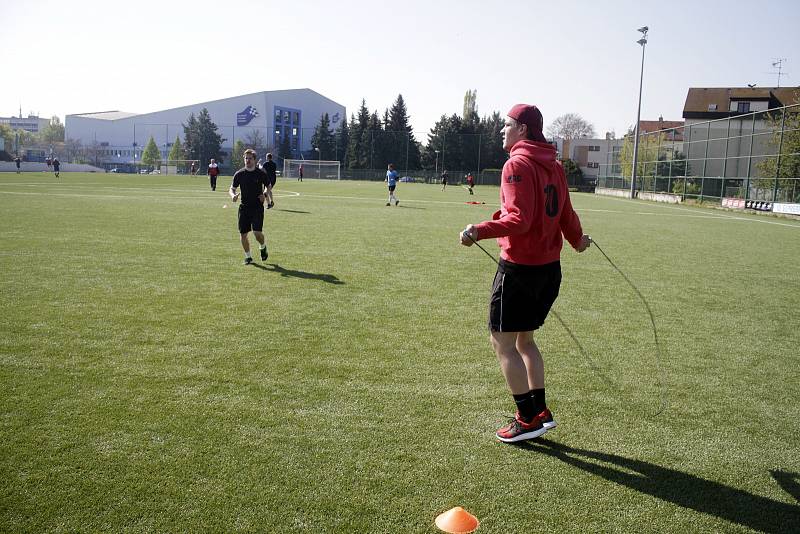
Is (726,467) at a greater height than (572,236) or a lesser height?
lesser

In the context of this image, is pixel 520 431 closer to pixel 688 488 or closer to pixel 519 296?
pixel 519 296

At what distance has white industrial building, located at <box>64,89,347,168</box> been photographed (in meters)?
112

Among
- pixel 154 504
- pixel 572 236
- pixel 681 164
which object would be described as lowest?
pixel 154 504

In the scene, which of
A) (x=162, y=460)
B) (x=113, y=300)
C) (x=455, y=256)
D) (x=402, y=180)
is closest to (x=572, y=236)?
(x=162, y=460)

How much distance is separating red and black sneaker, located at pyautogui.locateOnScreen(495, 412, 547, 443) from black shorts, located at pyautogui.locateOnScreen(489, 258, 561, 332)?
2.07ft

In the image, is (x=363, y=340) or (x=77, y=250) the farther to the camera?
(x=77, y=250)

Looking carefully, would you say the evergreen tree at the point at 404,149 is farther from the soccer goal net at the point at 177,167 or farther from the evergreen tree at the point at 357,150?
the soccer goal net at the point at 177,167

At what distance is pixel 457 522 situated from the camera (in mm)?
2957

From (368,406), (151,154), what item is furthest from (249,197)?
(151,154)

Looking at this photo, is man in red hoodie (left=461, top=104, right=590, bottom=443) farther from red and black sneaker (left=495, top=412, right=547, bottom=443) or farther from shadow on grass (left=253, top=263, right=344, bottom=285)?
shadow on grass (left=253, top=263, right=344, bottom=285)

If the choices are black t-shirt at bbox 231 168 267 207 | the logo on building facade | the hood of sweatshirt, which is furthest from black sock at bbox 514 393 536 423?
the logo on building facade

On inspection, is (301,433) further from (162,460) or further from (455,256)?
(455,256)

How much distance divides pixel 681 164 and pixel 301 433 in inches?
1690

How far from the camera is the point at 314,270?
10.2 meters
